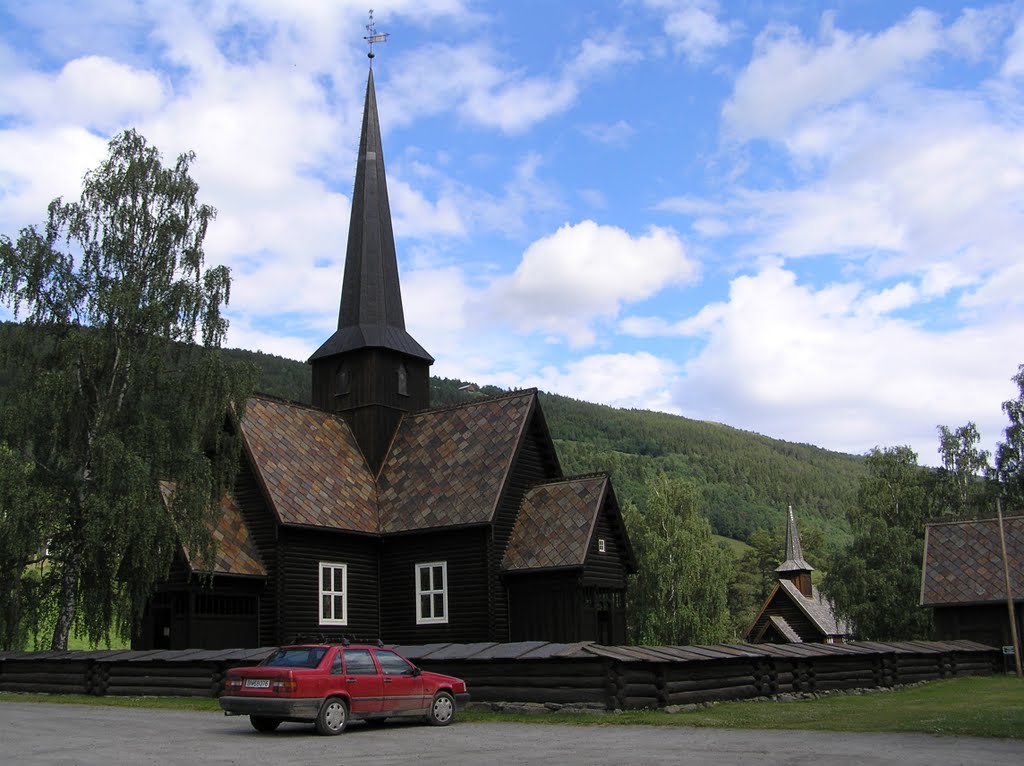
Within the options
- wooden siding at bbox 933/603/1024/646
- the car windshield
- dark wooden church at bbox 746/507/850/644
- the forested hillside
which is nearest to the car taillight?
the car windshield

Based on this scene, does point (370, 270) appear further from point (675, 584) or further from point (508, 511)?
point (675, 584)

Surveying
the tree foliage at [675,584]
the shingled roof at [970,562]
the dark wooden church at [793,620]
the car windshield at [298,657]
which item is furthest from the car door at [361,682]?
the dark wooden church at [793,620]

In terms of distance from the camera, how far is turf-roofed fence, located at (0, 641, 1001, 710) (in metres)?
19.7

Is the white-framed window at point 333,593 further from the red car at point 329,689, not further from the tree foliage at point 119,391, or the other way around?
the red car at point 329,689

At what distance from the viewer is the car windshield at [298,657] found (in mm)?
16359

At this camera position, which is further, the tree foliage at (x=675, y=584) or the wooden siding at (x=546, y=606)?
the tree foliage at (x=675, y=584)

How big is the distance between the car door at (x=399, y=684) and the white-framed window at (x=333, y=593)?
1313 centimetres

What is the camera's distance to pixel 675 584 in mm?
53938

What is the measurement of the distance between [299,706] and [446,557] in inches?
606

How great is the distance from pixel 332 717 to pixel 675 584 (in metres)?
39.6

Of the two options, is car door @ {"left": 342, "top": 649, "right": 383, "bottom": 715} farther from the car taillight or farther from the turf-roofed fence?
the turf-roofed fence

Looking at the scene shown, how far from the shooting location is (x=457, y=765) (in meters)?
12.4

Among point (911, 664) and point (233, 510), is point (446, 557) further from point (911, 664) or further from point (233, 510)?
point (911, 664)

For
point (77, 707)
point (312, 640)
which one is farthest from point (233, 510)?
point (77, 707)
